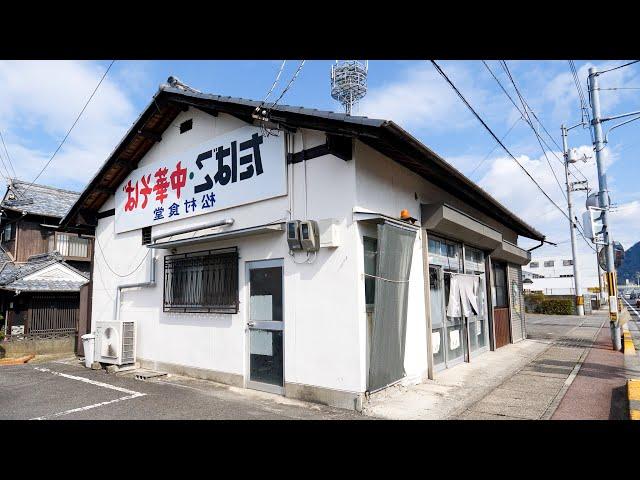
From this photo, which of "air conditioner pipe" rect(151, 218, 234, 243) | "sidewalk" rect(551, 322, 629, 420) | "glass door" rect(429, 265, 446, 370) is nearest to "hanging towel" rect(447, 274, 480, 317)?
"glass door" rect(429, 265, 446, 370)

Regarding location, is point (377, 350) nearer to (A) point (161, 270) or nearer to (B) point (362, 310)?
(B) point (362, 310)

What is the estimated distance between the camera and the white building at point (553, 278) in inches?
2068

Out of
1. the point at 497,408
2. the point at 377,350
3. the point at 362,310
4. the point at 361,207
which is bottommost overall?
the point at 497,408

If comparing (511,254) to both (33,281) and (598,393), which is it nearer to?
(598,393)

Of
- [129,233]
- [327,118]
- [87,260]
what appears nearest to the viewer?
[327,118]

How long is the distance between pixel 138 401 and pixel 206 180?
3915 mm

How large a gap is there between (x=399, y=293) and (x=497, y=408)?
2014 millimetres

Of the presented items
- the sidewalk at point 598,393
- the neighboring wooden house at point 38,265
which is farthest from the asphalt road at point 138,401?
the neighboring wooden house at point 38,265

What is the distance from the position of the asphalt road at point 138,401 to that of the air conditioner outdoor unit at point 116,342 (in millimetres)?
425

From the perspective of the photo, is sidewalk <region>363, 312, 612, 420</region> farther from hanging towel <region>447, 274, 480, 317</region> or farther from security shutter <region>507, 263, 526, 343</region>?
security shutter <region>507, 263, 526, 343</region>

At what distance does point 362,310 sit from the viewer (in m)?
5.53

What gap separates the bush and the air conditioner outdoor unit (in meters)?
26.5

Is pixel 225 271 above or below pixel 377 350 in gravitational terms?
above
